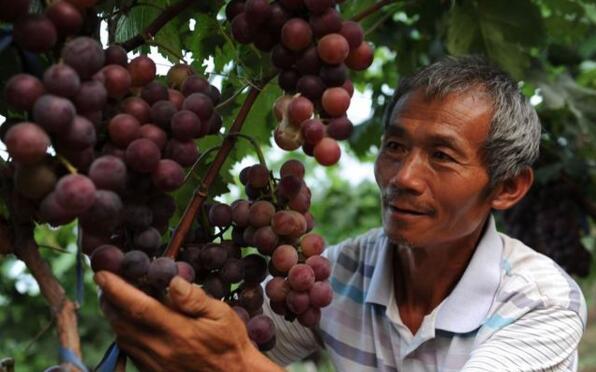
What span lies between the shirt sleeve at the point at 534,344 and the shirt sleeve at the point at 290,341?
1.51 feet

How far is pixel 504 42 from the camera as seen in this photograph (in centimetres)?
269

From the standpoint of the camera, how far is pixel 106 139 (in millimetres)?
1231

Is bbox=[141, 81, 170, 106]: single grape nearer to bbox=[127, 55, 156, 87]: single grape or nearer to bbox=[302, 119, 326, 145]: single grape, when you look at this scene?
bbox=[127, 55, 156, 87]: single grape

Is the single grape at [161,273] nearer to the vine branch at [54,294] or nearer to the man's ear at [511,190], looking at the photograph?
the vine branch at [54,294]

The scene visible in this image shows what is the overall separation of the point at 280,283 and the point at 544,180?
1.98 m

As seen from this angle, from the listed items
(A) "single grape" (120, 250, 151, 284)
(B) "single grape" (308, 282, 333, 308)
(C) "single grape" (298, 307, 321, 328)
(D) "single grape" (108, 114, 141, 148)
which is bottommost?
(C) "single grape" (298, 307, 321, 328)

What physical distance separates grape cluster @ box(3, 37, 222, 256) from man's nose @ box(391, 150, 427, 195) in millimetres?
668

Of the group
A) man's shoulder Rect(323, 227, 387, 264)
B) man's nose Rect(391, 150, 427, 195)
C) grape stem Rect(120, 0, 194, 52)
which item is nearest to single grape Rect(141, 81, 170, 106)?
grape stem Rect(120, 0, 194, 52)

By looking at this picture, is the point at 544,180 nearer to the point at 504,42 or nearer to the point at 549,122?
the point at 549,122

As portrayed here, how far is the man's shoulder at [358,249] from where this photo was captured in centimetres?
236

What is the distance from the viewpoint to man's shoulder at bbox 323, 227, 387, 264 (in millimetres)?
2363

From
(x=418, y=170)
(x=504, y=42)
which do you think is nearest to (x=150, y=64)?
(x=418, y=170)

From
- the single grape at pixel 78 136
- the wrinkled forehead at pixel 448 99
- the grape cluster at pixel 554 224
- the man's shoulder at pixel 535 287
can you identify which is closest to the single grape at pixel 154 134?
the single grape at pixel 78 136

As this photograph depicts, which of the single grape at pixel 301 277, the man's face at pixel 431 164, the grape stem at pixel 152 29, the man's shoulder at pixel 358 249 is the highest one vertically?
the grape stem at pixel 152 29
